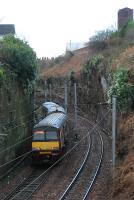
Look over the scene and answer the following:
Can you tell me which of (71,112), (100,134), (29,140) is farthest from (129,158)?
(71,112)

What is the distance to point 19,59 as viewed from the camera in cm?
3559

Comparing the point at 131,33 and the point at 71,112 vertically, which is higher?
the point at 131,33

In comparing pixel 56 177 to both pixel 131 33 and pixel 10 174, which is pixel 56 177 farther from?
pixel 131 33

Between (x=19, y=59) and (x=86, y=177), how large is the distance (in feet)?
43.5

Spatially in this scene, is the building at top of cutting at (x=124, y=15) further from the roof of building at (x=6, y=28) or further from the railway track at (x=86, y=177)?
the railway track at (x=86, y=177)

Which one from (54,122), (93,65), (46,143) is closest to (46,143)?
(46,143)

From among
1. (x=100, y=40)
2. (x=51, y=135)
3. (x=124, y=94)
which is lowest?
(x=51, y=135)

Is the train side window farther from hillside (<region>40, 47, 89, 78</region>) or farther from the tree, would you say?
hillside (<region>40, 47, 89, 78</region>)

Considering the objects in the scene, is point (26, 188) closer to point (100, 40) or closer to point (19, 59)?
point (19, 59)

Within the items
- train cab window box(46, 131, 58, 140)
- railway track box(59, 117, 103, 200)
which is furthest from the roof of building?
train cab window box(46, 131, 58, 140)

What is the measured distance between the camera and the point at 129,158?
23016mm

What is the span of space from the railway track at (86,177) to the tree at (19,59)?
778cm

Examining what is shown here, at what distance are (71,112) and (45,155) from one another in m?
30.4

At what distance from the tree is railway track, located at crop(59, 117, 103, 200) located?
7.78m
